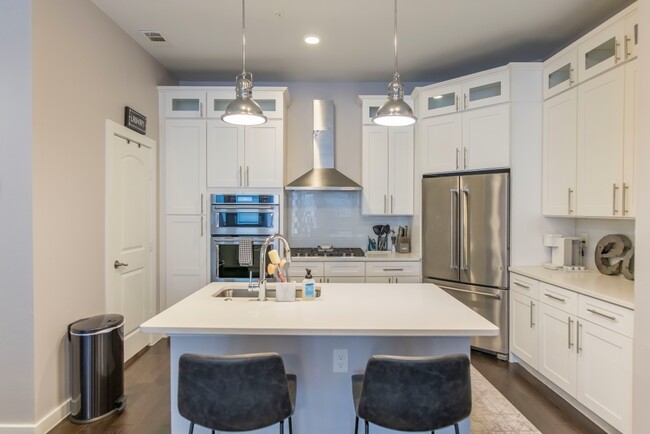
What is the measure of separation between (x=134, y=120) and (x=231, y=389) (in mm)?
2974

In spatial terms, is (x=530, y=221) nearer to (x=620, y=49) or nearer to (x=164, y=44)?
(x=620, y=49)

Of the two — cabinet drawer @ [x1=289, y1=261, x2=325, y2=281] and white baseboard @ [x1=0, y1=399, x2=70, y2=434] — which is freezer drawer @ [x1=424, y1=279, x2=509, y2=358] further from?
white baseboard @ [x1=0, y1=399, x2=70, y2=434]

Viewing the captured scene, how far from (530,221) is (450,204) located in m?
0.74

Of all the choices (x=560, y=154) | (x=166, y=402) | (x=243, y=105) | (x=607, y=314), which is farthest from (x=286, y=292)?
(x=560, y=154)

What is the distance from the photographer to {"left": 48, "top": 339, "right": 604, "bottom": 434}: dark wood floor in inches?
96.0

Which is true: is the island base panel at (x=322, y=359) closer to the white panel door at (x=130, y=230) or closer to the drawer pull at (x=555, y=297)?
the drawer pull at (x=555, y=297)

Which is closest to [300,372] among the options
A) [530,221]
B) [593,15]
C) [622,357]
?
[622,357]

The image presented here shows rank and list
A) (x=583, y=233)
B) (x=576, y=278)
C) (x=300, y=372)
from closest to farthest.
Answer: (x=300, y=372)
(x=576, y=278)
(x=583, y=233)

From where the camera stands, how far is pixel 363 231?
4.75 metres

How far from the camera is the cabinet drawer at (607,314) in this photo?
2.13 m

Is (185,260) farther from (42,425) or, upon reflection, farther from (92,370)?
(42,425)

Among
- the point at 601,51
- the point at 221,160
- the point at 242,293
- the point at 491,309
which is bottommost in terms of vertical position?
the point at 491,309

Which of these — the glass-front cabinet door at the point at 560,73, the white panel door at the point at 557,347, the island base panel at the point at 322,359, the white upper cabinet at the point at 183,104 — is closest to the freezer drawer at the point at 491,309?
the white panel door at the point at 557,347

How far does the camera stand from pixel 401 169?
14.3ft
